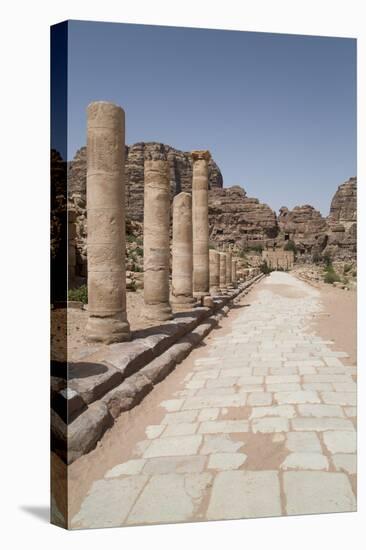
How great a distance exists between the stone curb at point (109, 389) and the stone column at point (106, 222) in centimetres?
51

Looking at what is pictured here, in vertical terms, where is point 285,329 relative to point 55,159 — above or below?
→ below

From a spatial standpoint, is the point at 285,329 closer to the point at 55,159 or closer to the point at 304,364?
the point at 304,364

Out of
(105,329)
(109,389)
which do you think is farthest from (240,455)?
(105,329)

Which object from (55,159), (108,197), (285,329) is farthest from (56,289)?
(285,329)

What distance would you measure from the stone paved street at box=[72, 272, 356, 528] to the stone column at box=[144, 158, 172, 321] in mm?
4178

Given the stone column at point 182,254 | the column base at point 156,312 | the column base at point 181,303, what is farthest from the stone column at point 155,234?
the stone column at point 182,254

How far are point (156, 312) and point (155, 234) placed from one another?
73.8 inches

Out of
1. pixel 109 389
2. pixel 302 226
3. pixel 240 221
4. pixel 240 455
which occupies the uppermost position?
pixel 240 221

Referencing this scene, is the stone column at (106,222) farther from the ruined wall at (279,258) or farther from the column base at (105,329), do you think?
the ruined wall at (279,258)

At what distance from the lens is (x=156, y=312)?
11867mm

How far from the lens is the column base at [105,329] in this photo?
8281 millimetres

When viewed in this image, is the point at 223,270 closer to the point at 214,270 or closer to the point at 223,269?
the point at 223,269

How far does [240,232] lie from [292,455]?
3518 inches

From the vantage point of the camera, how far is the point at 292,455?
16.0 ft
